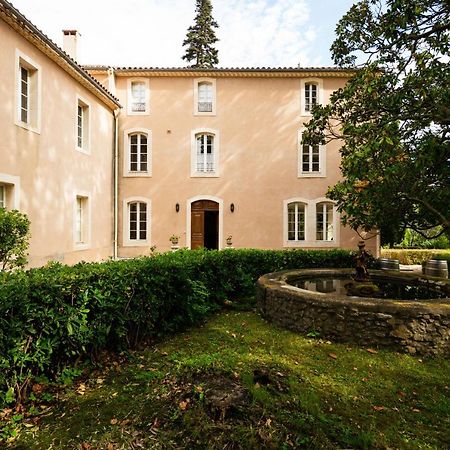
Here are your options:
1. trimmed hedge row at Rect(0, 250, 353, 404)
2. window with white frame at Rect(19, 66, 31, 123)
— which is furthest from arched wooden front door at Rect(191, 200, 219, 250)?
trimmed hedge row at Rect(0, 250, 353, 404)

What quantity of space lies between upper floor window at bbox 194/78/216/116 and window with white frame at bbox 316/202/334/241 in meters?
6.50

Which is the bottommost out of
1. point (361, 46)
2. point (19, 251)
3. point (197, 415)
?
point (197, 415)

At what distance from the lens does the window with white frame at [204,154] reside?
1410cm

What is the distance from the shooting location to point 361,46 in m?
7.11

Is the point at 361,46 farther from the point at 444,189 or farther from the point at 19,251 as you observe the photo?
the point at 19,251

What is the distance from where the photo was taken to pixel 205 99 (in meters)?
14.1

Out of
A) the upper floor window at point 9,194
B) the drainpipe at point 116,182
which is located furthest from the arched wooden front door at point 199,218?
the upper floor window at point 9,194

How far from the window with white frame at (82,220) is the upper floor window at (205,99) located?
6.31m

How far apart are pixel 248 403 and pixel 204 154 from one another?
40.1 ft

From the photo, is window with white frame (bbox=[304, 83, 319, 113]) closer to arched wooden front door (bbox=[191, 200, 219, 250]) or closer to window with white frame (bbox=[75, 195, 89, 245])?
arched wooden front door (bbox=[191, 200, 219, 250])

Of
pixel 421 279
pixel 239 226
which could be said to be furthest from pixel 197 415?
pixel 239 226

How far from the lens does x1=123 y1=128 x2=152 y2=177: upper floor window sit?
13.9 m

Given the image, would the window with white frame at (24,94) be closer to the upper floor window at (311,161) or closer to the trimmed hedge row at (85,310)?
the trimmed hedge row at (85,310)

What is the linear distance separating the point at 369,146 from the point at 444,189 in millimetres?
2032
